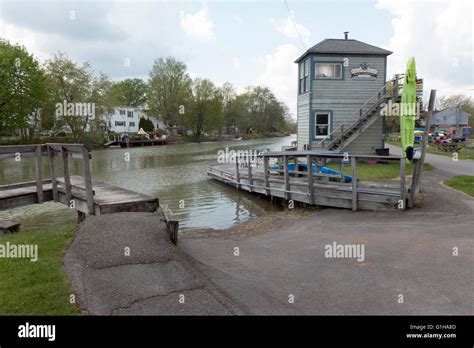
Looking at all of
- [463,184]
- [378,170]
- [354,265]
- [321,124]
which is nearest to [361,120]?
[321,124]

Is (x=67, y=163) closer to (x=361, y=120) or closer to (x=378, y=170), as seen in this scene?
(x=378, y=170)

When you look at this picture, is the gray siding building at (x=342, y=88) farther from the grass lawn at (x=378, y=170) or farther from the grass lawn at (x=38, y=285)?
the grass lawn at (x=38, y=285)

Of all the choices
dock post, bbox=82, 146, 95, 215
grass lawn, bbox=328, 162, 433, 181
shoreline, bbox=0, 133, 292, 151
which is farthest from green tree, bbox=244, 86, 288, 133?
dock post, bbox=82, 146, 95, 215

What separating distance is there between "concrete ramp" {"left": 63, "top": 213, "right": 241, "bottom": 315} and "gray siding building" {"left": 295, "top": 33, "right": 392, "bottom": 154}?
18849 millimetres

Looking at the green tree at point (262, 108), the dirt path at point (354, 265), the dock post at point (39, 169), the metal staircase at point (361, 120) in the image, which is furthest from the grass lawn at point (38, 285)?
the green tree at point (262, 108)

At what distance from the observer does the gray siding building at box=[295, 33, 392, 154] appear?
24.9 meters

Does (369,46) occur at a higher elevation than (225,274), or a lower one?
higher

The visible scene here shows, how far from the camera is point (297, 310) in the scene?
508cm

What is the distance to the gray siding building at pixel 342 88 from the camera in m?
24.9

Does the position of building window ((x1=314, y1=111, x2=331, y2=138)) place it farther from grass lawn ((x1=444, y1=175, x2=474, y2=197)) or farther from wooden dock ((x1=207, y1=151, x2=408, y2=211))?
grass lawn ((x1=444, y1=175, x2=474, y2=197))

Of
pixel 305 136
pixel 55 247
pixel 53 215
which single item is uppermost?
pixel 305 136
